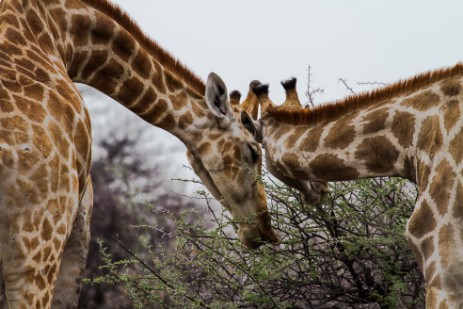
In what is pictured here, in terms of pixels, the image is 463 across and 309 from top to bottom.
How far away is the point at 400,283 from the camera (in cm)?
563

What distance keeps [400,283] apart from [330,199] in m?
0.70

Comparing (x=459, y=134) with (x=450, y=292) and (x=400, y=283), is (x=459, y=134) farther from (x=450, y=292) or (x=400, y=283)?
(x=400, y=283)

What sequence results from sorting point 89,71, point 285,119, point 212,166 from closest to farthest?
point 285,119 → point 89,71 → point 212,166

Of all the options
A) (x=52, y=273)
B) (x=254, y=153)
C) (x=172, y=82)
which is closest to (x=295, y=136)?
(x=254, y=153)

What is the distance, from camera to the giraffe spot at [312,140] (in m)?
5.25

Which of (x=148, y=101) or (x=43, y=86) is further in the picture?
(x=148, y=101)

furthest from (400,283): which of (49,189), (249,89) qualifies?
(49,189)

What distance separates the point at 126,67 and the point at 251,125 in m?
0.96

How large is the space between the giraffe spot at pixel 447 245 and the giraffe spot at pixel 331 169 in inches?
31.5

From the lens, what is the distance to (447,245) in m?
4.39

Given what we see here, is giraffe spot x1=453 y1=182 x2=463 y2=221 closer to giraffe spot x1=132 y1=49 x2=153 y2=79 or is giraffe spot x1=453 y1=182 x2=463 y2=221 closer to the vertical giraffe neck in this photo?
the vertical giraffe neck

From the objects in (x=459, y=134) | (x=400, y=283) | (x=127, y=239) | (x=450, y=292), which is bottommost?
(x=450, y=292)

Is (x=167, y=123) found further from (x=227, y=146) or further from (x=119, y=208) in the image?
(x=119, y=208)

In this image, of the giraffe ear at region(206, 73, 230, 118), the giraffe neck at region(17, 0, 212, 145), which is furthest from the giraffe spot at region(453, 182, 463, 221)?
the giraffe neck at region(17, 0, 212, 145)
